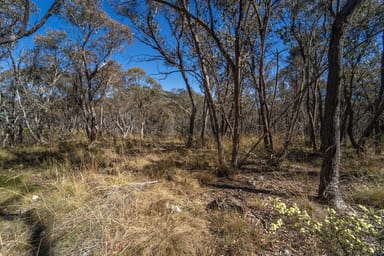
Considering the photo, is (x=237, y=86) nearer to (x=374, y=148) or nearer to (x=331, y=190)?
(x=331, y=190)

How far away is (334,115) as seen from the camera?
1895 mm

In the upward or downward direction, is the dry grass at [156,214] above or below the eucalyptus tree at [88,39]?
below

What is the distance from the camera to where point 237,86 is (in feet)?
9.66

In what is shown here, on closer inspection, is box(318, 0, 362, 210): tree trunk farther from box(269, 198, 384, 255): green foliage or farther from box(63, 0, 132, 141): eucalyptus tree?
box(63, 0, 132, 141): eucalyptus tree

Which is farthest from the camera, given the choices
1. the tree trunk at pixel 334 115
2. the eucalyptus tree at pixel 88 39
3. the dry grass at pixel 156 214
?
the eucalyptus tree at pixel 88 39

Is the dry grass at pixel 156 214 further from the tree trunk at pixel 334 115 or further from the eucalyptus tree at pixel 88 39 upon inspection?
the eucalyptus tree at pixel 88 39

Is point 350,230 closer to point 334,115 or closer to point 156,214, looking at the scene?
point 334,115

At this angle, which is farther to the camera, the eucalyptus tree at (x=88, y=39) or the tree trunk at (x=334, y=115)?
the eucalyptus tree at (x=88, y=39)

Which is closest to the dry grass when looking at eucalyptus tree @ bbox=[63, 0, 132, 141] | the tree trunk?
the tree trunk

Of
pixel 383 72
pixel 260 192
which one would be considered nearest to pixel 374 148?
pixel 383 72

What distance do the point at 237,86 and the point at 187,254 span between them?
262 centimetres

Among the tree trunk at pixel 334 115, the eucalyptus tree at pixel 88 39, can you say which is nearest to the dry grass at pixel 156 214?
the tree trunk at pixel 334 115

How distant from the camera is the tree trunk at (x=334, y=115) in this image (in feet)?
5.97

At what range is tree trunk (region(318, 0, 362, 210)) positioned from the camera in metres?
1.82
